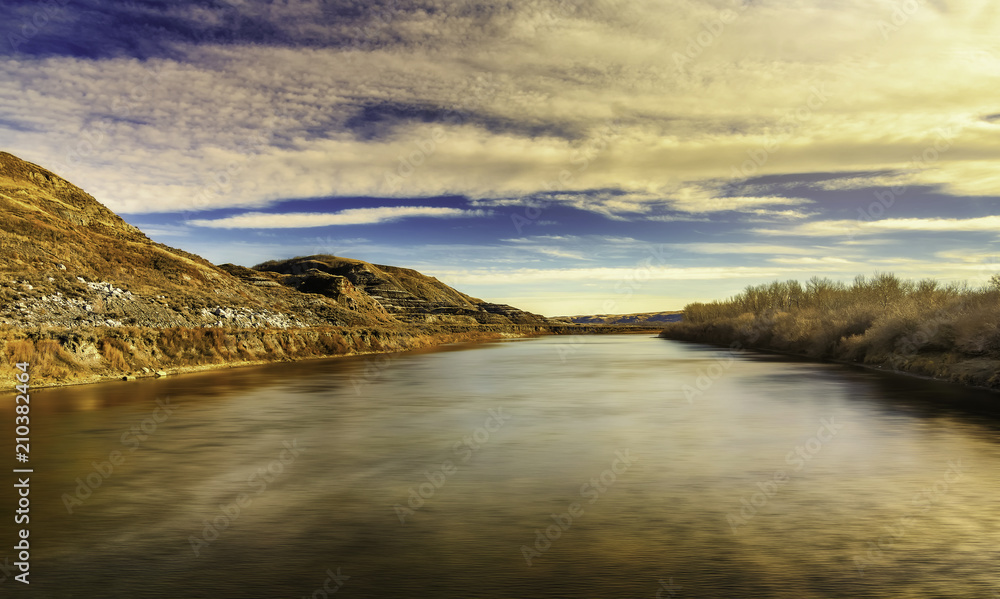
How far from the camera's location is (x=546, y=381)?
116 feet

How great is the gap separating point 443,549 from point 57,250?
52635mm

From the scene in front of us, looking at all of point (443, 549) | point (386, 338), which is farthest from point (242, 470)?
point (386, 338)

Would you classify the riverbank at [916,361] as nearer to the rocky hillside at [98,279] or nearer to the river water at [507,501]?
the river water at [507,501]

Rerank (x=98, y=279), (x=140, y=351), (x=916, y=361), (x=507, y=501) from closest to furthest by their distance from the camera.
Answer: (x=507, y=501) → (x=140, y=351) → (x=916, y=361) → (x=98, y=279)

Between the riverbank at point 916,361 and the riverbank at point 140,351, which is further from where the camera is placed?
the riverbank at point 916,361

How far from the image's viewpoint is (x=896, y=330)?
4253 centimetres

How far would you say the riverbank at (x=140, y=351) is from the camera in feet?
86.9

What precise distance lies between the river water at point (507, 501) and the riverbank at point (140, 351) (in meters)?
6.65

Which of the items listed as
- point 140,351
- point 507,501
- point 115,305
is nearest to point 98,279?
point 115,305

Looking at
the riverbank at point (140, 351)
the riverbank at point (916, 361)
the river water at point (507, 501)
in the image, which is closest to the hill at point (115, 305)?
the riverbank at point (140, 351)

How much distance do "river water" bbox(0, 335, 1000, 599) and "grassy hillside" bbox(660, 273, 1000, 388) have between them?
36.5 ft

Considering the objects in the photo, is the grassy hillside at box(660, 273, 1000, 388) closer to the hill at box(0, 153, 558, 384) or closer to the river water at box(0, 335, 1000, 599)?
the river water at box(0, 335, 1000, 599)

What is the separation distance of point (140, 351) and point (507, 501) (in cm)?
3091

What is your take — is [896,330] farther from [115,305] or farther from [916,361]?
[115,305]
